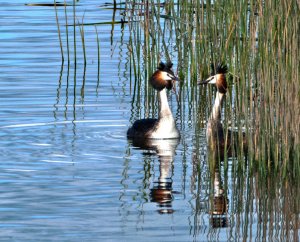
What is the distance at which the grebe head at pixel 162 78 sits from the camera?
12.3 m

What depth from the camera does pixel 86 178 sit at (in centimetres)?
942

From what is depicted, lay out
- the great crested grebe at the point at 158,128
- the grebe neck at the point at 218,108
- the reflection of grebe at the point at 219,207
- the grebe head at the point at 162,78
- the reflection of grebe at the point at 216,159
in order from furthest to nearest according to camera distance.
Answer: the grebe head at the point at 162,78 < the great crested grebe at the point at 158,128 < the grebe neck at the point at 218,108 < the reflection of grebe at the point at 216,159 < the reflection of grebe at the point at 219,207

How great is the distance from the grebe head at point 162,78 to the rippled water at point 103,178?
1.54 feet

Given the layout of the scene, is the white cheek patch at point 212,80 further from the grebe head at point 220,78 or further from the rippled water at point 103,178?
the rippled water at point 103,178

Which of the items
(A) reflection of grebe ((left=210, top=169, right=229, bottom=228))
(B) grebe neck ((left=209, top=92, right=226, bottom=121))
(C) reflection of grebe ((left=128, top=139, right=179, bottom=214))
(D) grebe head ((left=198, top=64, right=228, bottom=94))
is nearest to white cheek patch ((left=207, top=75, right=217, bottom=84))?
(D) grebe head ((left=198, top=64, right=228, bottom=94))

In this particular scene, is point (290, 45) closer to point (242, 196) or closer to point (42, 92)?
point (242, 196)

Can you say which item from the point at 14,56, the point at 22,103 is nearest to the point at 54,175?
the point at 22,103

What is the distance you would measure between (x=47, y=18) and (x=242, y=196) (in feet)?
38.2

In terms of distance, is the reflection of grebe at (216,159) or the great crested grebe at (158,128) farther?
the great crested grebe at (158,128)

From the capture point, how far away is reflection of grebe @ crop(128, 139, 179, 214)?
869 cm

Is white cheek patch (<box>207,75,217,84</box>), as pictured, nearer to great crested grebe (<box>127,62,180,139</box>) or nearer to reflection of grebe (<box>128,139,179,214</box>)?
great crested grebe (<box>127,62,180,139</box>)

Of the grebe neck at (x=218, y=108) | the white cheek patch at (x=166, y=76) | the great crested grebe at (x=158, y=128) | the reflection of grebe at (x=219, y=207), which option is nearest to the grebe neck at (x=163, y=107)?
the great crested grebe at (x=158, y=128)

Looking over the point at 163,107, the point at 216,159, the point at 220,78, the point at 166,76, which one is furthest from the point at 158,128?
the point at 216,159

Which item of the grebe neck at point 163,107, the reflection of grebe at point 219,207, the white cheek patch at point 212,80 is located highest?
the white cheek patch at point 212,80
